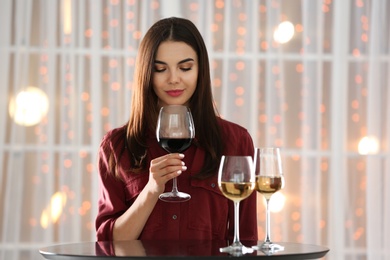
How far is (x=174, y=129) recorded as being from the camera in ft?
7.57

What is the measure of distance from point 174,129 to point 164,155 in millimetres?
246

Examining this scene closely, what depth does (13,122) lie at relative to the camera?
13.8 ft

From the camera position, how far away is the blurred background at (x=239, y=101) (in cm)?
420

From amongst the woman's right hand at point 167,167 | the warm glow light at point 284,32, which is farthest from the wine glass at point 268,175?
the warm glow light at point 284,32

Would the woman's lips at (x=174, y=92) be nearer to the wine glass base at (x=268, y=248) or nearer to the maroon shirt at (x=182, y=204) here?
the maroon shirt at (x=182, y=204)

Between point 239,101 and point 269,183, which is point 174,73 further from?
point 239,101

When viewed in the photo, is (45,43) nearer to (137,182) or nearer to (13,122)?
(13,122)

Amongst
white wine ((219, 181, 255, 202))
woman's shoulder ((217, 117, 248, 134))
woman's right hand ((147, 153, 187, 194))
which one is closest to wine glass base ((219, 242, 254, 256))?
white wine ((219, 181, 255, 202))

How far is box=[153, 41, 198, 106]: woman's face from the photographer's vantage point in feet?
8.44

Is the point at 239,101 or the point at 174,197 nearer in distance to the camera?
the point at 174,197

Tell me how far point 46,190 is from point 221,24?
1266 mm

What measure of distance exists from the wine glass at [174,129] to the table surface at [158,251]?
180 mm

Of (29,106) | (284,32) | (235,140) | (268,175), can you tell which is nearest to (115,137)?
(235,140)

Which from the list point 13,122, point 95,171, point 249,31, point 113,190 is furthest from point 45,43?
point 113,190
